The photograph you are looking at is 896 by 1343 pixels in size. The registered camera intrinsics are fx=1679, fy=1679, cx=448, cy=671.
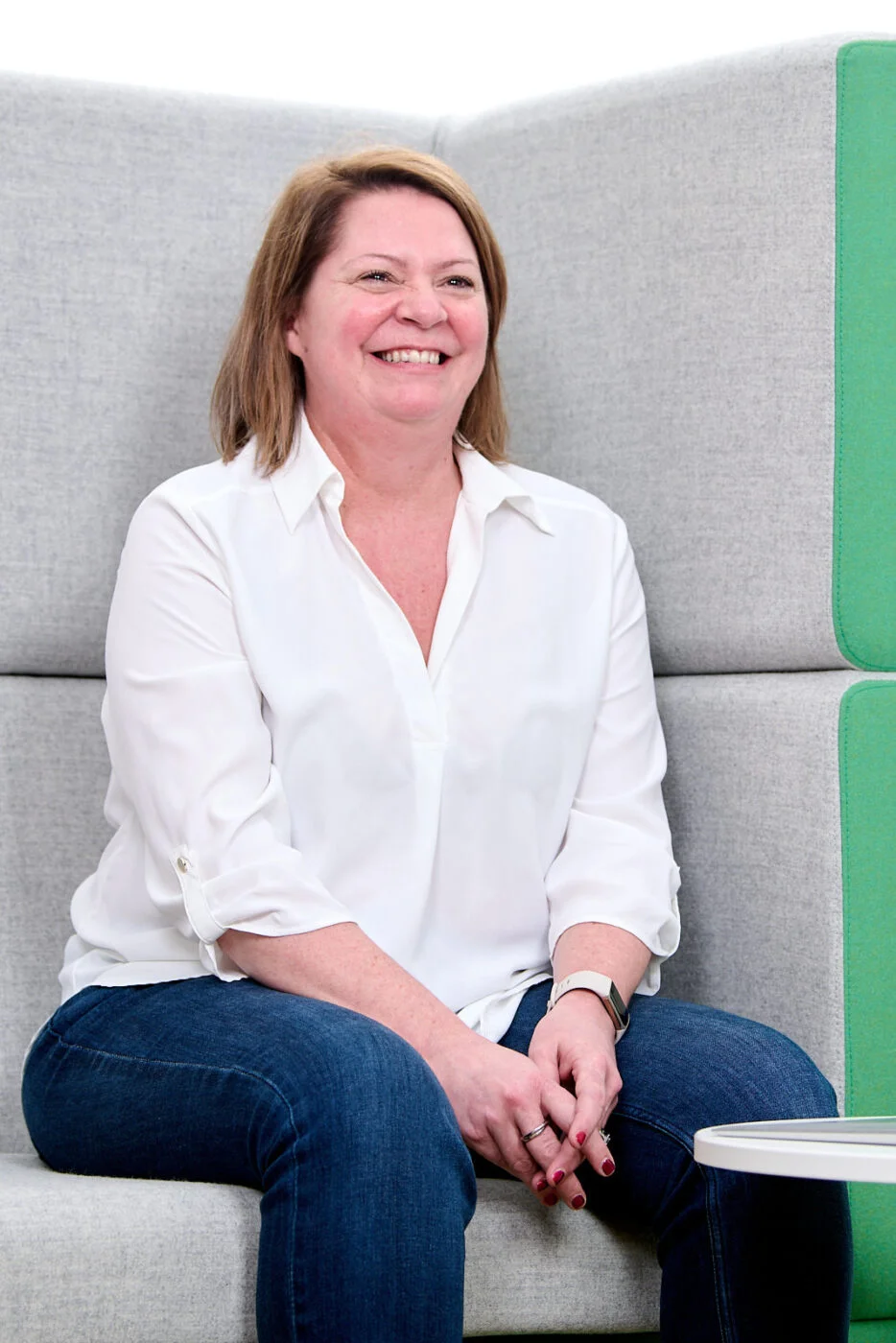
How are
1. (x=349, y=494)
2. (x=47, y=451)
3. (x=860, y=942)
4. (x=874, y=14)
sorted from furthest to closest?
1. (x=874, y=14)
2. (x=47, y=451)
3. (x=349, y=494)
4. (x=860, y=942)

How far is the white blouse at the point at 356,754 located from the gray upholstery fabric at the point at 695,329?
0.54ft

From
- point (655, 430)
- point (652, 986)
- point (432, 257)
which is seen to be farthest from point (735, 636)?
point (432, 257)

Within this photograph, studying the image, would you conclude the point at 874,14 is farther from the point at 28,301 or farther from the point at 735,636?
the point at 28,301

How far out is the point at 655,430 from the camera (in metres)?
1.80

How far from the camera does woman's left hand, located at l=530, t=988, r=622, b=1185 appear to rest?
1316 mm

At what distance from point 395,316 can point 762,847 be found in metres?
0.63

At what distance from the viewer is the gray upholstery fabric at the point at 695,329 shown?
65.8 inches

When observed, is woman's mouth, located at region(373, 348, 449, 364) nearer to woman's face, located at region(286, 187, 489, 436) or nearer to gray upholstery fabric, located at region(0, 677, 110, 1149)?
woman's face, located at region(286, 187, 489, 436)

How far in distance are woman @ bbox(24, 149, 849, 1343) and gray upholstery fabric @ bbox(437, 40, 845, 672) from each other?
0.34 ft

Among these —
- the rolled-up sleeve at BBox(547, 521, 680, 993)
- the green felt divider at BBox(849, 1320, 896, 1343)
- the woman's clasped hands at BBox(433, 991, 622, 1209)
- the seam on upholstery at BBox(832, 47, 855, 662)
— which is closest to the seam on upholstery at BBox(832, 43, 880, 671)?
the seam on upholstery at BBox(832, 47, 855, 662)

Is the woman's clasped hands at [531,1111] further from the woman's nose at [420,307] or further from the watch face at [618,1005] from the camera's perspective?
the woman's nose at [420,307]

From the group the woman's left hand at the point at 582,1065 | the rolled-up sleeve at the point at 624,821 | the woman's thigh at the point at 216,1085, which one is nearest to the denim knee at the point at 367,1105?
the woman's thigh at the point at 216,1085

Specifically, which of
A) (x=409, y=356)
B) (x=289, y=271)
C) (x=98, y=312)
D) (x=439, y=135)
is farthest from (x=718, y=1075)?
(x=439, y=135)

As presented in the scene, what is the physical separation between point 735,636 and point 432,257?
489mm
